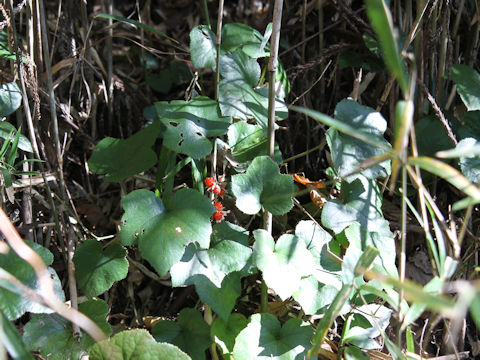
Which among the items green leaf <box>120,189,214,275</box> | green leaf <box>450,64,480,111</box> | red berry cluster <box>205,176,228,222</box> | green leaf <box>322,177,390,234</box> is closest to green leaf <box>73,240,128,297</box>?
green leaf <box>120,189,214,275</box>

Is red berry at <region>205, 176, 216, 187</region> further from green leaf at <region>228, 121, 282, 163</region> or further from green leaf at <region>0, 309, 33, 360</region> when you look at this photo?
green leaf at <region>0, 309, 33, 360</region>

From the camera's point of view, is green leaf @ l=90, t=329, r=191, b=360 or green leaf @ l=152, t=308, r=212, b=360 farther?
green leaf @ l=152, t=308, r=212, b=360

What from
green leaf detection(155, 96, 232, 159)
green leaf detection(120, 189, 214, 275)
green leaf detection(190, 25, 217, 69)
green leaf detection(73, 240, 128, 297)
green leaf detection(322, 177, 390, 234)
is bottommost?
green leaf detection(73, 240, 128, 297)

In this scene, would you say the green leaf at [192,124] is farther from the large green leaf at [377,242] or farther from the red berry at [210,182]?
the large green leaf at [377,242]

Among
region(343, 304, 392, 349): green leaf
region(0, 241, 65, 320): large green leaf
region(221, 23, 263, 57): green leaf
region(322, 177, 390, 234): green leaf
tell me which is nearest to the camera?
region(0, 241, 65, 320): large green leaf

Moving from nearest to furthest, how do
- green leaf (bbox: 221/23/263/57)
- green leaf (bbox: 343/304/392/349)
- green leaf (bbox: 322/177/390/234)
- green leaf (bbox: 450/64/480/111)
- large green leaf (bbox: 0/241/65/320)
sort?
1. large green leaf (bbox: 0/241/65/320)
2. green leaf (bbox: 343/304/392/349)
3. green leaf (bbox: 322/177/390/234)
4. green leaf (bbox: 221/23/263/57)
5. green leaf (bbox: 450/64/480/111)

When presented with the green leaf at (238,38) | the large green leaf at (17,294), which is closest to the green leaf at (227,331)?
the large green leaf at (17,294)

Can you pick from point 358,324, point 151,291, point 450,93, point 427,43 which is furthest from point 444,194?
point 151,291
